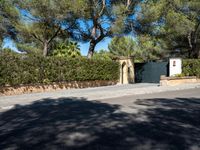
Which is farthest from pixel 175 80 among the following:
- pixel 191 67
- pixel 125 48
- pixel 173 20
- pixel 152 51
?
pixel 125 48

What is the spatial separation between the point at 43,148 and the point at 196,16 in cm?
3075

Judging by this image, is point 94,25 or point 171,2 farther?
point 171,2

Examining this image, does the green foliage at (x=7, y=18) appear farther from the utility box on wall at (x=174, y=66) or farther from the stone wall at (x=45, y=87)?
the utility box on wall at (x=174, y=66)

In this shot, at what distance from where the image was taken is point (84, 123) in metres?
9.66

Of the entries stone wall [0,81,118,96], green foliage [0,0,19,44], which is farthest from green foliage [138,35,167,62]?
green foliage [0,0,19,44]

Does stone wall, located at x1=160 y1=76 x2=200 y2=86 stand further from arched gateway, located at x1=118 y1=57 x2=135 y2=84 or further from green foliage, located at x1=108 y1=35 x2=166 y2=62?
arched gateway, located at x1=118 y1=57 x2=135 y2=84

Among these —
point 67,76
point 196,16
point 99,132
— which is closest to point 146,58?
point 196,16

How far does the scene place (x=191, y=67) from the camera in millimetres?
31656

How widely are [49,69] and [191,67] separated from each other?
47.7ft

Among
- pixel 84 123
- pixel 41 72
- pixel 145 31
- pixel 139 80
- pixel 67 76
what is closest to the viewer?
pixel 84 123

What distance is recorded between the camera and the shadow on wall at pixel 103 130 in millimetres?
7035

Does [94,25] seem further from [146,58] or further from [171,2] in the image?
[146,58]

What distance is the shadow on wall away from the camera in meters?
7.04

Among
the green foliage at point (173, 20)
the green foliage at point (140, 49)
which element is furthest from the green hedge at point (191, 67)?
the green foliage at point (140, 49)
